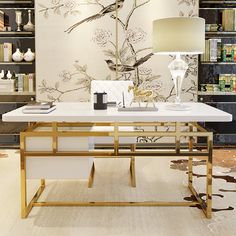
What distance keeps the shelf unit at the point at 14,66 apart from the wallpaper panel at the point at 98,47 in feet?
1.32

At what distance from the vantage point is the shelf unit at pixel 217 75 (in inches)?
225

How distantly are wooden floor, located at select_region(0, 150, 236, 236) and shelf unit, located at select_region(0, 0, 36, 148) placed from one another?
1.14 meters

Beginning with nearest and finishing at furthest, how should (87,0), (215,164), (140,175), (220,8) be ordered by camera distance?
(140,175), (215,164), (87,0), (220,8)

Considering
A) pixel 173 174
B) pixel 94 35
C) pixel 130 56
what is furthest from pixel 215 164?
pixel 94 35

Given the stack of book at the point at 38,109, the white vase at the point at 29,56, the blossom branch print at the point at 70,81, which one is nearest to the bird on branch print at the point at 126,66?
the blossom branch print at the point at 70,81

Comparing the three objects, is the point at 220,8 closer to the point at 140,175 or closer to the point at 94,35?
the point at 94,35

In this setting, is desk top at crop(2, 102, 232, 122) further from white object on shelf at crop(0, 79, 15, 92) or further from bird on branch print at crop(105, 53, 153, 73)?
white object on shelf at crop(0, 79, 15, 92)

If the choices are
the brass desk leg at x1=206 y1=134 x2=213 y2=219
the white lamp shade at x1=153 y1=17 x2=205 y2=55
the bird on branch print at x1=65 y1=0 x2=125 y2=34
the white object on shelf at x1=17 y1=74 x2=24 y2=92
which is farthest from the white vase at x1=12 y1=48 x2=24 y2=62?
the brass desk leg at x1=206 y1=134 x2=213 y2=219

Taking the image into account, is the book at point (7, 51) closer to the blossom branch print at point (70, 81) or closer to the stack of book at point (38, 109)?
the blossom branch print at point (70, 81)

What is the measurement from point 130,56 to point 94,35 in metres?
0.52

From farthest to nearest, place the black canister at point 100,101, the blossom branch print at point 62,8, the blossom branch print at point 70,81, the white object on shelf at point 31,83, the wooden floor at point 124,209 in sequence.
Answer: the white object on shelf at point 31,83, the blossom branch print at point 70,81, the blossom branch print at point 62,8, the black canister at point 100,101, the wooden floor at point 124,209

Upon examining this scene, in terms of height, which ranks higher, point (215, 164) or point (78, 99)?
point (78, 99)

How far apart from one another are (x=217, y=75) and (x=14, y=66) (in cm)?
277

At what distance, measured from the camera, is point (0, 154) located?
5344 mm
